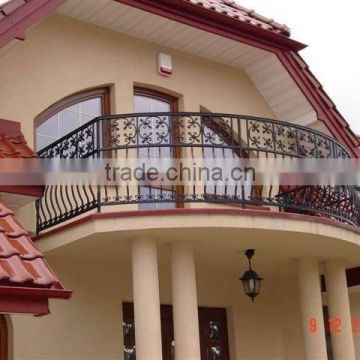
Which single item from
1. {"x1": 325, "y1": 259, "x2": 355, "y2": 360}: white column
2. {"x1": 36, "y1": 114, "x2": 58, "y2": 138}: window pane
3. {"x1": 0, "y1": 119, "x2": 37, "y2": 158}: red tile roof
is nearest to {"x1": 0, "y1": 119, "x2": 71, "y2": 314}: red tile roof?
{"x1": 0, "y1": 119, "x2": 37, "y2": 158}: red tile roof

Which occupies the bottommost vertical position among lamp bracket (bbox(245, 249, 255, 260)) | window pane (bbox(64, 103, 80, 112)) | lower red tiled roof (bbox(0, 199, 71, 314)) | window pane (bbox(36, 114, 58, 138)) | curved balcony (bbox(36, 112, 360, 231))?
lower red tiled roof (bbox(0, 199, 71, 314))

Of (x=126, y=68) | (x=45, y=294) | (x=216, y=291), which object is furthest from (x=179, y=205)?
(x=45, y=294)

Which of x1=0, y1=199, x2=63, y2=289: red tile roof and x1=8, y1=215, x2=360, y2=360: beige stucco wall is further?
x1=8, y1=215, x2=360, y2=360: beige stucco wall

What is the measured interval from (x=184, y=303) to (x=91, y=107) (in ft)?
12.7

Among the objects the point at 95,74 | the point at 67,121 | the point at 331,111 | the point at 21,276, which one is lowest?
the point at 21,276

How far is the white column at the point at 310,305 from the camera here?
427 inches

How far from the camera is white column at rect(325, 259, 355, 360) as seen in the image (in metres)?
11.2

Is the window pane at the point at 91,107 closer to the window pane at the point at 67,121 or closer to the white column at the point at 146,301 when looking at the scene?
the window pane at the point at 67,121

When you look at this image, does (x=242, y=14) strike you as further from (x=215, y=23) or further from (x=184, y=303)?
(x=184, y=303)

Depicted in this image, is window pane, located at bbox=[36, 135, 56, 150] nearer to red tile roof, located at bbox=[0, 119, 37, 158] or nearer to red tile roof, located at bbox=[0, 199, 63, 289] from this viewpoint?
red tile roof, located at bbox=[0, 119, 37, 158]

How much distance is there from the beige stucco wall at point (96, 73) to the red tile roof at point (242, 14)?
3.40 ft

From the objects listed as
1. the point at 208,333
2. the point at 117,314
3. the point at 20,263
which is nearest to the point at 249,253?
the point at 117,314

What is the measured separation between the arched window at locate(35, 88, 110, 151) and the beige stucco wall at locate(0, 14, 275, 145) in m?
0.18

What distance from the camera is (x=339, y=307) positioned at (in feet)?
37.5
